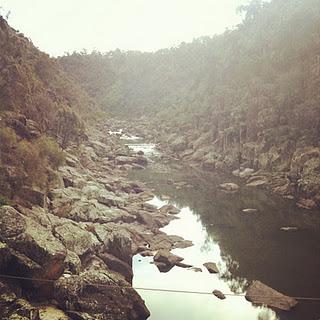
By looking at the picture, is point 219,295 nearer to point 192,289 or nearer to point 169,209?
point 192,289

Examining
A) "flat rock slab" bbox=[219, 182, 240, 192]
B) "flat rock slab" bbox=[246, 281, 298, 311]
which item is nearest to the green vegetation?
"flat rock slab" bbox=[219, 182, 240, 192]

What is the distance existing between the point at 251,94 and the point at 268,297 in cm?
5226

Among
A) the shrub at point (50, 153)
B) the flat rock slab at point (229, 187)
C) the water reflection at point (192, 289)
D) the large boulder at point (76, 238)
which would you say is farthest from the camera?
the flat rock slab at point (229, 187)

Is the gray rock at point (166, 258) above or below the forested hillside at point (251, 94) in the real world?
below

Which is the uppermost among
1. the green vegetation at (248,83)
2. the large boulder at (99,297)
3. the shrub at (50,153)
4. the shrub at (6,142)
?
the green vegetation at (248,83)

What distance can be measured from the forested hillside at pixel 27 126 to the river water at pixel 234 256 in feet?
27.5

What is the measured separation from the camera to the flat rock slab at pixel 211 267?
981 inches

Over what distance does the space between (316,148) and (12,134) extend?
32.8 metres

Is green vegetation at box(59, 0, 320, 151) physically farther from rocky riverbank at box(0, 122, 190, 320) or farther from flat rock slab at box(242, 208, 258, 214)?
rocky riverbank at box(0, 122, 190, 320)

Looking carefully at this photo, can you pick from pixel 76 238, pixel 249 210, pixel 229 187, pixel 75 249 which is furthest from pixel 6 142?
pixel 229 187

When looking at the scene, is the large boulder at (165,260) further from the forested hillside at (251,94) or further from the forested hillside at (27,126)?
the forested hillside at (251,94)

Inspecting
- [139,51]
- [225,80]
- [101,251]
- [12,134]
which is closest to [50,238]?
[101,251]

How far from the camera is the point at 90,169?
44375 millimetres

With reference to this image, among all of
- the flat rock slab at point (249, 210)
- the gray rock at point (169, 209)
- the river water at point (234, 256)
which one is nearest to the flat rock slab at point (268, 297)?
the river water at point (234, 256)
